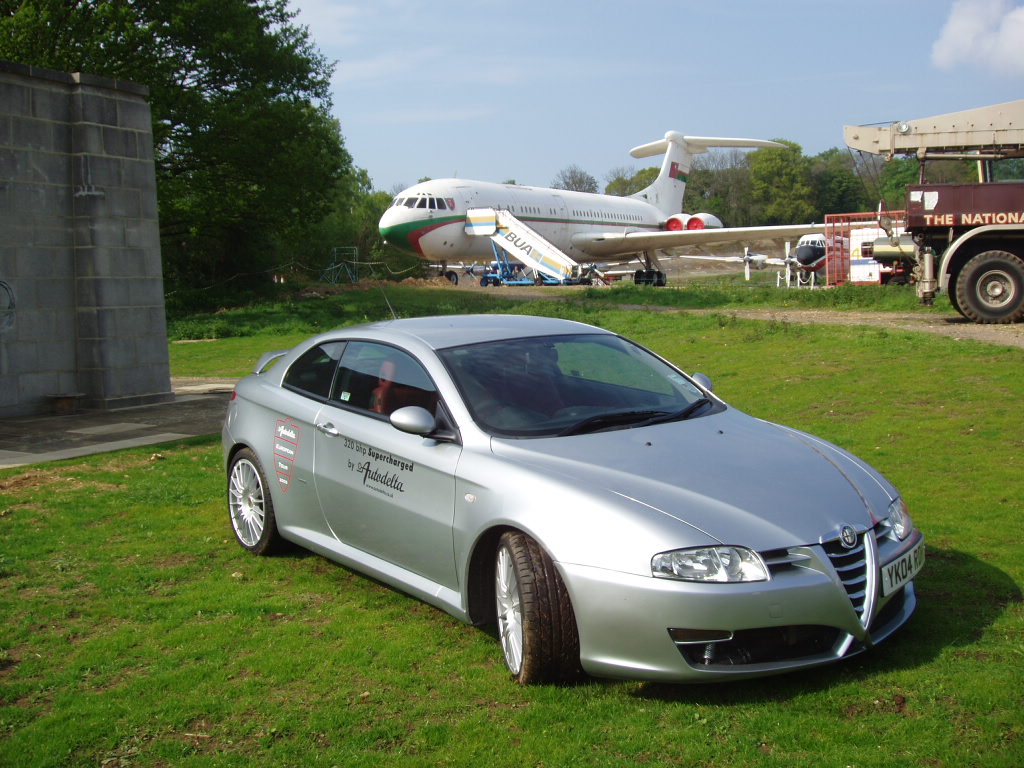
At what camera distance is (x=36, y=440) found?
10.8 metres

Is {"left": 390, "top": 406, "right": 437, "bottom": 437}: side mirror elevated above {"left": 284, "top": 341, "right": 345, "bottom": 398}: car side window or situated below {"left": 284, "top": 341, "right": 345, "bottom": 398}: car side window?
below

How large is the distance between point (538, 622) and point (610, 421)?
4.29 ft

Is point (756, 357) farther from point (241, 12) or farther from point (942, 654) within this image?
point (241, 12)

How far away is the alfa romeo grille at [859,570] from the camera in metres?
4.04

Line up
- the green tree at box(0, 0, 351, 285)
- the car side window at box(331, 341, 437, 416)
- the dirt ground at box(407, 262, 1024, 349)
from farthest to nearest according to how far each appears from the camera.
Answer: the green tree at box(0, 0, 351, 285) < the dirt ground at box(407, 262, 1024, 349) < the car side window at box(331, 341, 437, 416)

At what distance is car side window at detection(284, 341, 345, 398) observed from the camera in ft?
19.8

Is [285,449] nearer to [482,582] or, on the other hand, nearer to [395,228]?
[482,582]

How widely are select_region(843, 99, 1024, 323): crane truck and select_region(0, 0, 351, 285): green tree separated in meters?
20.3

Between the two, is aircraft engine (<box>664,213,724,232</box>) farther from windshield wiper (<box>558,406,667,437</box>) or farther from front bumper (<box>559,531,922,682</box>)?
front bumper (<box>559,531,922,682</box>)

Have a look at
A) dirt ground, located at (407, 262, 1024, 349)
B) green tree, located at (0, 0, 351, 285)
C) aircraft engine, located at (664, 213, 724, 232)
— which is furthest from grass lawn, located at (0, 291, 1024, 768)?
aircraft engine, located at (664, 213, 724, 232)

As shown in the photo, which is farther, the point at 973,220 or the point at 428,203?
the point at 428,203

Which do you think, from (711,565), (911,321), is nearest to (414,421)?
(711,565)

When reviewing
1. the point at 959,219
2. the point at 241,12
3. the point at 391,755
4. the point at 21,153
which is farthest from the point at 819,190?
the point at 391,755

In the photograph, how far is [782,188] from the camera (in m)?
111
